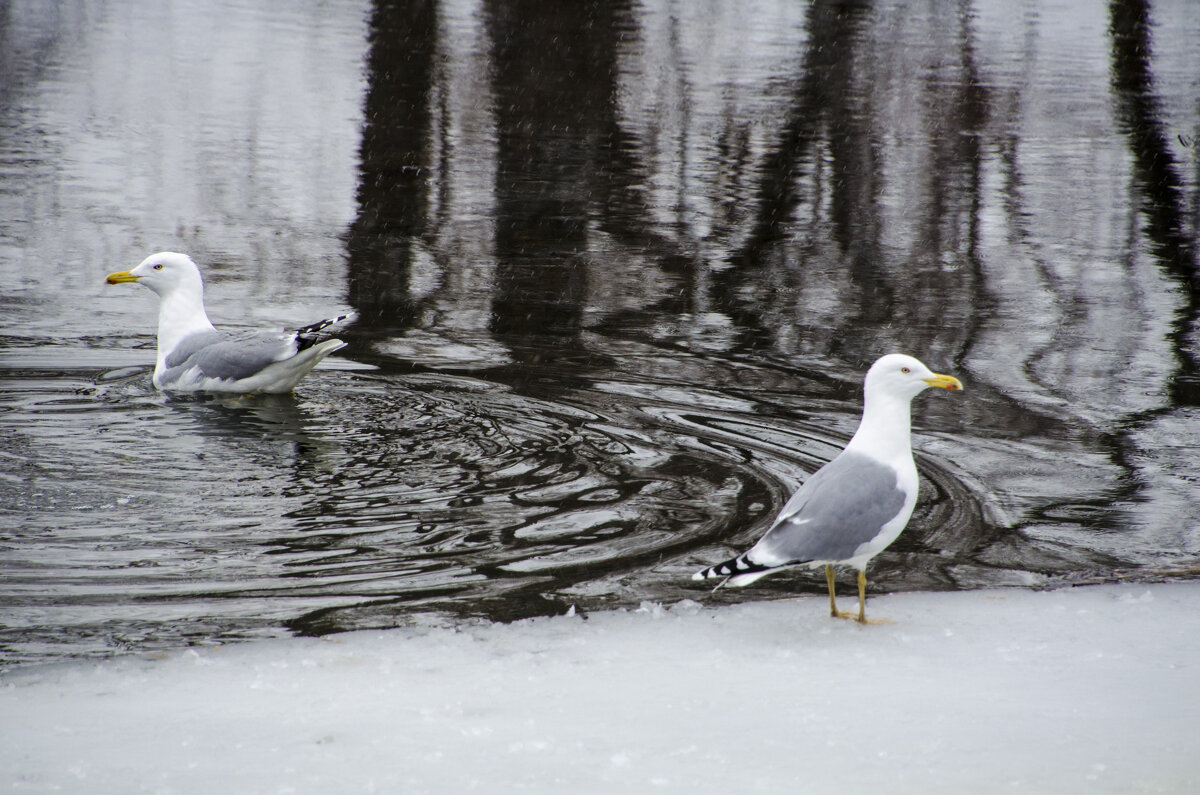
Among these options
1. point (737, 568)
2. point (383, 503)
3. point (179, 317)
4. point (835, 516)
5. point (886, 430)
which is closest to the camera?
point (737, 568)

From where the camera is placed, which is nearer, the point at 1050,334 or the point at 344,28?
the point at 1050,334

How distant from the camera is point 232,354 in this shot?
8.12m

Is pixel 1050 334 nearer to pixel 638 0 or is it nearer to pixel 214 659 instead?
pixel 214 659

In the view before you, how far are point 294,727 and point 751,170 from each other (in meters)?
13.6

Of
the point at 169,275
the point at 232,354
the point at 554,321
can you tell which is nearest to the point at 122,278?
the point at 169,275

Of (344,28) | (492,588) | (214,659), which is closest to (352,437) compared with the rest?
(492,588)

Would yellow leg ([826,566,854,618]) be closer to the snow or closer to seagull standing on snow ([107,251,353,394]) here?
the snow

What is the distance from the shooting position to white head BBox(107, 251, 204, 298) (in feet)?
28.2

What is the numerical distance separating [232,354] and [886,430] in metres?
4.60

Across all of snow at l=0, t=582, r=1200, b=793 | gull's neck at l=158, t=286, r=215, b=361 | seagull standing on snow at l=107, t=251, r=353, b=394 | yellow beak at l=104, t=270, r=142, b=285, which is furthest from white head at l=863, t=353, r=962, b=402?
yellow beak at l=104, t=270, r=142, b=285

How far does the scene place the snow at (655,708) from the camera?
147 inches

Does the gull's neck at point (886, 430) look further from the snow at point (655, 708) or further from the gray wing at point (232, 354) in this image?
the gray wing at point (232, 354)

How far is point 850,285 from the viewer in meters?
11.6

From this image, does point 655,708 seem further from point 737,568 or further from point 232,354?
point 232,354
